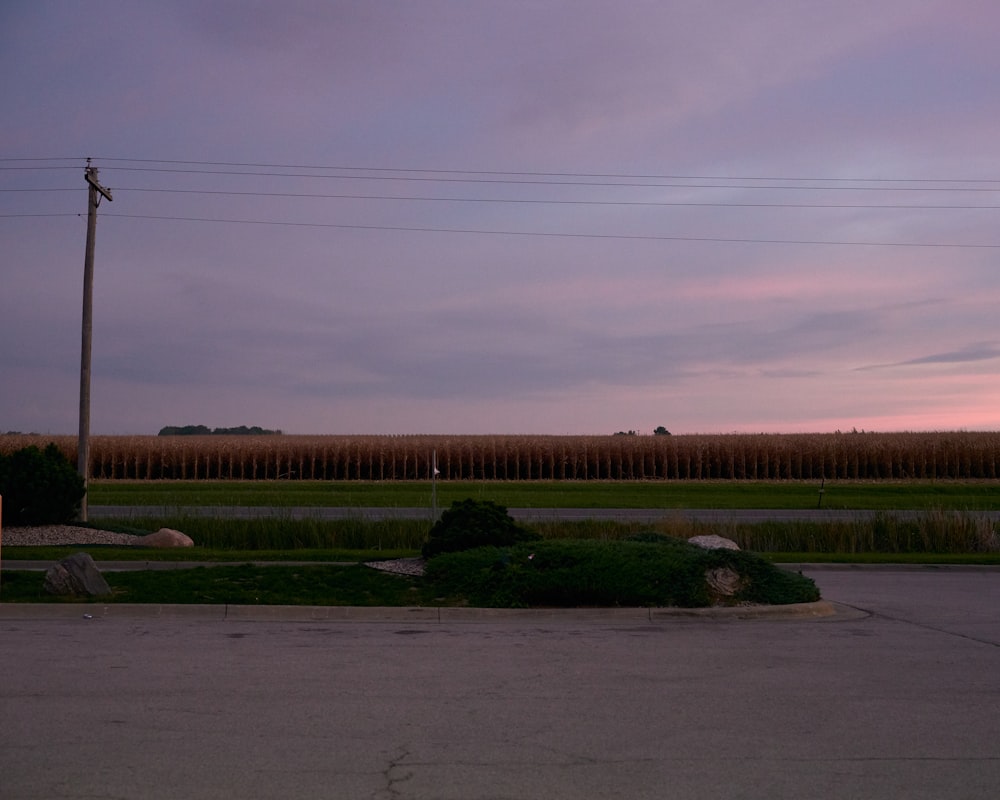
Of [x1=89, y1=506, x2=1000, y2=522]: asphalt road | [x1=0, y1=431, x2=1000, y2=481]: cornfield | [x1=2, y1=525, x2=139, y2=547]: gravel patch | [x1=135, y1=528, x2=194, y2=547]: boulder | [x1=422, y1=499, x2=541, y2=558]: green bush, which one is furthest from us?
[x1=0, y1=431, x2=1000, y2=481]: cornfield

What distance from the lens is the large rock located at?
1287 cm

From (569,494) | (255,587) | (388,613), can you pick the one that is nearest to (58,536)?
(255,587)

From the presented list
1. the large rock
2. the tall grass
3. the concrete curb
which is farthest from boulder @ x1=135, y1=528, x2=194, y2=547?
the concrete curb

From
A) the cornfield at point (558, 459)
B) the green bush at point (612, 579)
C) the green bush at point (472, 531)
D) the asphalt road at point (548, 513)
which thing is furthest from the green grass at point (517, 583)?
the cornfield at point (558, 459)

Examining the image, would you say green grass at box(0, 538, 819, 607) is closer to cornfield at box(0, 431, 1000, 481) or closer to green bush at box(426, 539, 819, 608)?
green bush at box(426, 539, 819, 608)

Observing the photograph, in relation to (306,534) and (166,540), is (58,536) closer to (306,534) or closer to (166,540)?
(166,540)

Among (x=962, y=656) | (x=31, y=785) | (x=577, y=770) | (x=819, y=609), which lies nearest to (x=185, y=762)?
(x=31, y=785)

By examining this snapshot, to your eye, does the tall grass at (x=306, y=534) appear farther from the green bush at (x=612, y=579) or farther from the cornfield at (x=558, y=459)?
the cornfield at (x=558, y=459)

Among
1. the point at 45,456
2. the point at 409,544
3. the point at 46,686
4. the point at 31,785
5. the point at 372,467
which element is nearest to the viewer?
the point at 31,785

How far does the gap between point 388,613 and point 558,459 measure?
142 ft

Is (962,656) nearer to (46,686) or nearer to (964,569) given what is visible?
(46,686)

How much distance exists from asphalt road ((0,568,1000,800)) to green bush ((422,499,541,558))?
3.32 meters

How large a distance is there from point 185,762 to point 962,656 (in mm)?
7395

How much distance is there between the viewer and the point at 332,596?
43.2 feet
